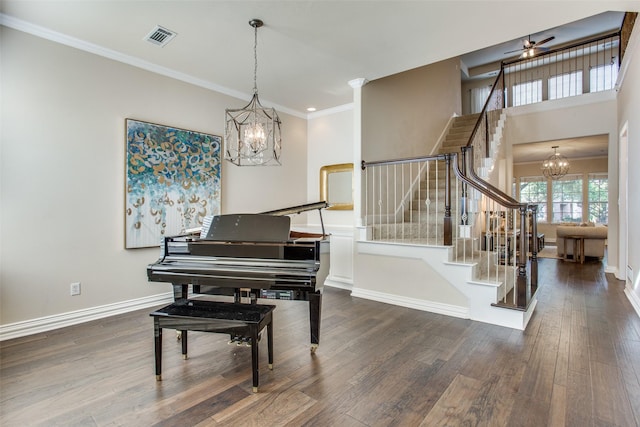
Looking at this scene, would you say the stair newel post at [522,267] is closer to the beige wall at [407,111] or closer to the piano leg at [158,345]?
the beige wall at [407,111]

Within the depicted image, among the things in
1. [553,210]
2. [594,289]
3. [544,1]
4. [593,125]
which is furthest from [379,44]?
[553,210]

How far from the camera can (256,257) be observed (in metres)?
2.49

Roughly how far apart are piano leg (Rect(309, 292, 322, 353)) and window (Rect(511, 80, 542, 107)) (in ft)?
28.9

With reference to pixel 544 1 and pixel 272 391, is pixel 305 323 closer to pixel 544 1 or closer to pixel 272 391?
pixel 272 391

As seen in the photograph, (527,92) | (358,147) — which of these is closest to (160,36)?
(358,147)

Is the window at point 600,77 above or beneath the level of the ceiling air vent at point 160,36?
above

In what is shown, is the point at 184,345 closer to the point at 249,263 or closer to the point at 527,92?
the point at 249,263

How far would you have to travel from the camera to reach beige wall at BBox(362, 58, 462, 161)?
4402 millimetres

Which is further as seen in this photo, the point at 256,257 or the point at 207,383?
the point at 256,257

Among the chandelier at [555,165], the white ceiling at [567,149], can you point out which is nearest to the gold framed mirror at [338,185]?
the white ceiling at [567,149]

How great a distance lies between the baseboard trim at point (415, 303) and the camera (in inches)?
131

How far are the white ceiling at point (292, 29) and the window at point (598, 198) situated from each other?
9.53 m

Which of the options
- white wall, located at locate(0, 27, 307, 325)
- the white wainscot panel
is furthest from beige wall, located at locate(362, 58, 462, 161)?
white wall, located at locate(0, 27, 307, 325)

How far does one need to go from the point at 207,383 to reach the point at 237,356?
0.38 metres
